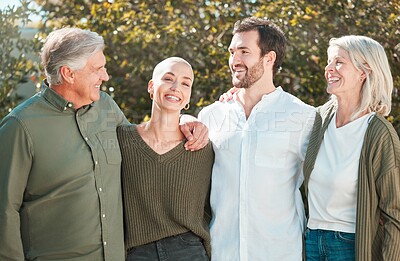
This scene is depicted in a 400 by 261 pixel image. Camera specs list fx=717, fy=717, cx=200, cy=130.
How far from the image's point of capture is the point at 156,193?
343cm

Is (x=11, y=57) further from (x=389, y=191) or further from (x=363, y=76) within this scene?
(x=389, y=191)

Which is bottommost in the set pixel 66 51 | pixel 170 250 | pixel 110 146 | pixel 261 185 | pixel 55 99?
pixel 170 250

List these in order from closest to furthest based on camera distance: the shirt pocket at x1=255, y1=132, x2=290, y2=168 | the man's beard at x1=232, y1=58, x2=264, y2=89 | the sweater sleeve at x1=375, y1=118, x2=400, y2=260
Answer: the sweater sleeve at x1=375, y1=118, x2=400, y2=260 < the shirt pocket at x1=255, y1=132, x2=290, y2=168 < the man's beard at x1=232, y1=58, x2=264, y2=89

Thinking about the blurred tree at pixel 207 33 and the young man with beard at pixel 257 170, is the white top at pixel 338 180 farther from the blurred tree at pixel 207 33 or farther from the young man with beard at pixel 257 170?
the blurred tree at pixel 207 33

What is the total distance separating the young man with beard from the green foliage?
2.37 m

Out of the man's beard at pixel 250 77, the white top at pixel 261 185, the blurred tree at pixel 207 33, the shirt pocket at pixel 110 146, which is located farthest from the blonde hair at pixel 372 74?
the blurred tree at pixel 207 33

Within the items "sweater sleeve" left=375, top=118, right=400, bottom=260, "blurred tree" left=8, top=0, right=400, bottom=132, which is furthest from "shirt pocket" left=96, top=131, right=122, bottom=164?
"blurred tree" left=8, top=0, right=400, bottom=132

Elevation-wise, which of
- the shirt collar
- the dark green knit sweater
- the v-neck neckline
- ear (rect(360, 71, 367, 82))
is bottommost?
the dark green knit sweater

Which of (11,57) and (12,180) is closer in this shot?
(12,180)

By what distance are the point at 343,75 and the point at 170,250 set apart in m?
1.16

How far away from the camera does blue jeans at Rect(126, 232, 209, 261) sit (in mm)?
3373

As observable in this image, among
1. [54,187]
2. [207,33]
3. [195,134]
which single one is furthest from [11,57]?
[54,187]

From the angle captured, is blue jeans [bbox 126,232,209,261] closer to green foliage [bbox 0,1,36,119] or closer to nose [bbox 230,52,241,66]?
nose [bbox 230,52,241,66]

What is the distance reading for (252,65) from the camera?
12.4 ft
